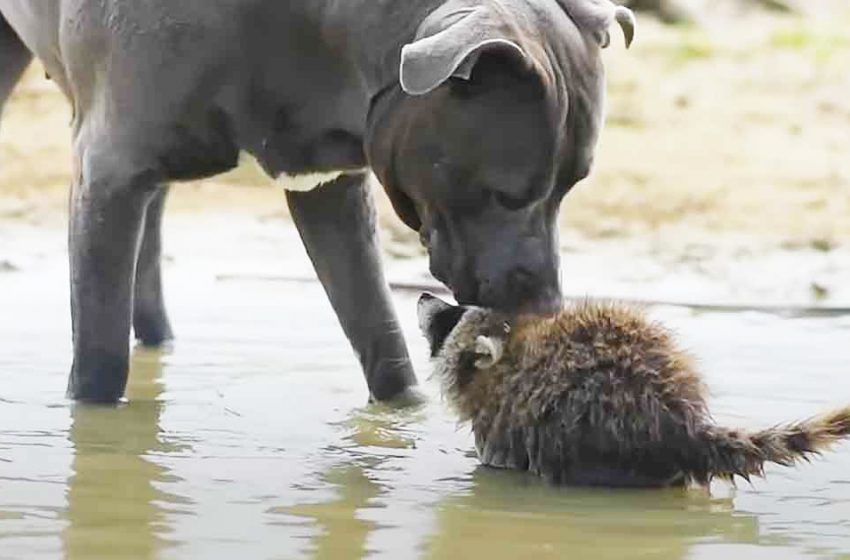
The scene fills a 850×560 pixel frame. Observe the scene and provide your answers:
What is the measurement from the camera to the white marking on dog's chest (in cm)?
545

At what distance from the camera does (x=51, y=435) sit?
524 centimetres

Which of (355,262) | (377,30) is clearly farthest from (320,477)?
(355,262)

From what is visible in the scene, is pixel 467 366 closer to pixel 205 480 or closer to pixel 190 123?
pixel 205 480

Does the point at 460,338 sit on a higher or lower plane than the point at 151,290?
higher

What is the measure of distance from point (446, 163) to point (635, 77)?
24.0 ft

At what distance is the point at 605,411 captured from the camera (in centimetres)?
456

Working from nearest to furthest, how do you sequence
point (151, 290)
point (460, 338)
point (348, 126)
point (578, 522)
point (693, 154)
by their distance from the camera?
1. point (578, 522)
2. point (460, 338)
3. point (348, 126)
4. point (151, 290)
5. point (693, 154)

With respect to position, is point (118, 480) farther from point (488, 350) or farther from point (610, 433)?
point (610, 433)

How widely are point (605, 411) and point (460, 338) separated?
0.48 metres

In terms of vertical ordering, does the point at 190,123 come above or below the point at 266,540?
above

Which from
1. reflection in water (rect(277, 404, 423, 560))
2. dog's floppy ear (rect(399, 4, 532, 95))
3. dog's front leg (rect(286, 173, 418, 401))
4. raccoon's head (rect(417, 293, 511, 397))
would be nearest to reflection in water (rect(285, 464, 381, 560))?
reflection in water (rect(277, 404, 423, 560))

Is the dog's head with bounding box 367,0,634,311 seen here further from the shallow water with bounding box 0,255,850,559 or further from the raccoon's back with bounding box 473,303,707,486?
the shallow water with bounding box 0,255,850,559

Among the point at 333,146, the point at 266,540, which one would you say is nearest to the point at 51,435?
the point at 333,146

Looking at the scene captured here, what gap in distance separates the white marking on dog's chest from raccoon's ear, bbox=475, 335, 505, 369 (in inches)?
30.1
